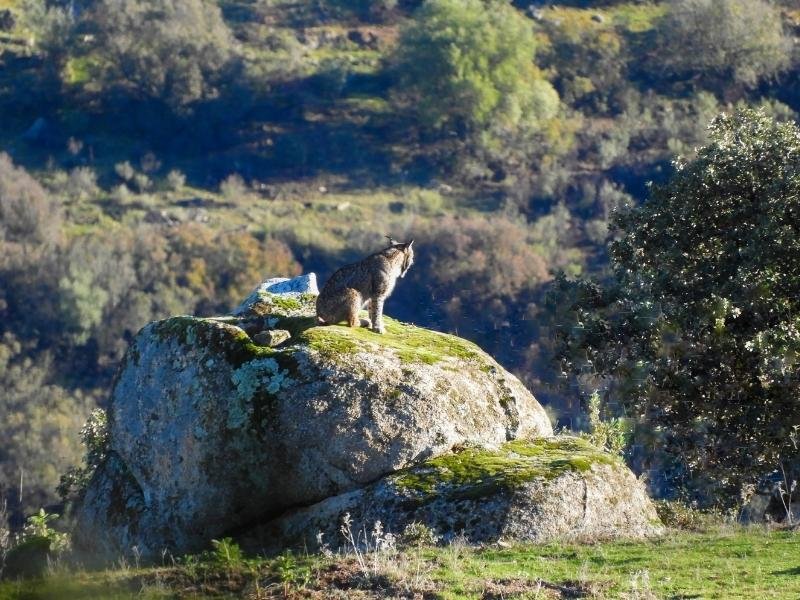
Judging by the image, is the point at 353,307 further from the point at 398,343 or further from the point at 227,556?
the point at 227,556

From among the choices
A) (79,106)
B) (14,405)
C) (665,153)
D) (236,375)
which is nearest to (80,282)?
(14,405)

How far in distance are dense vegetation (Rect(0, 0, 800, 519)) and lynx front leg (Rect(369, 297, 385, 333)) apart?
62726 mm

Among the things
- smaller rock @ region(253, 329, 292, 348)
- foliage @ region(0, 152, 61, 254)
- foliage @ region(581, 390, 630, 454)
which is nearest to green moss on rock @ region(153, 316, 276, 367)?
smaller rock @ region(253, 329, 292, 348)

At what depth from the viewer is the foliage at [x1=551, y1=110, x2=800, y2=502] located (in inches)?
833

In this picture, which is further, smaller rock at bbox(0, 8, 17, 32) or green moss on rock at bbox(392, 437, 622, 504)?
smaller rock at bbox(0, 8, 17, 32)

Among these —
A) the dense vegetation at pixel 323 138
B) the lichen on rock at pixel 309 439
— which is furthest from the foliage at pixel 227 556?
the dense vegetation at pixel 323 138

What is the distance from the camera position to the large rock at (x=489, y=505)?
1817 cm

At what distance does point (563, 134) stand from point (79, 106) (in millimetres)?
40421

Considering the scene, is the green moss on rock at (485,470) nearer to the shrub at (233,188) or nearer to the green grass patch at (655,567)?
the green grass patch at (655,567)

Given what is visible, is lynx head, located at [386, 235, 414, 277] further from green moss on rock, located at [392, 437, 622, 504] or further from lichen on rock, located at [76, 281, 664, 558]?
green moss on rock, located at [392, 437, 622, 504]

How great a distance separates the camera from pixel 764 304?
69.0 ft

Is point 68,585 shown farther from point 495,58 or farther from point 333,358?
point 495,58

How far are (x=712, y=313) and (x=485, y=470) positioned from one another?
4.17 meters

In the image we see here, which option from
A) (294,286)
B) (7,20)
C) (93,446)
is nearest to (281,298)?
(294,286)
